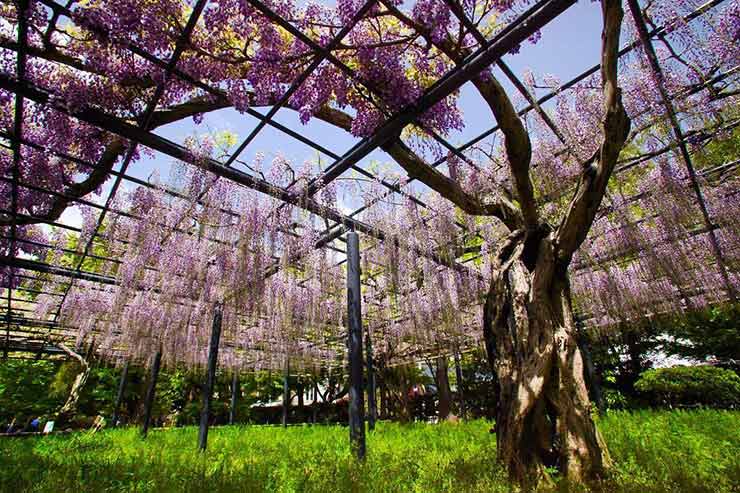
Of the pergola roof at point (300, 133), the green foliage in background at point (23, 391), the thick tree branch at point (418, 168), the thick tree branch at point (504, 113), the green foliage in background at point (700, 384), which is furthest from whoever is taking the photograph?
the green foliage in background at point (23, 391)

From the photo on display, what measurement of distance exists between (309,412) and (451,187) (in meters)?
20.9

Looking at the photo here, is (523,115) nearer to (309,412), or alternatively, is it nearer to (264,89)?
(264,89)

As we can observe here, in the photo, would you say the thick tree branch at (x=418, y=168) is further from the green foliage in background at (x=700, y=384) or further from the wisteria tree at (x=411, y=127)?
the green foliage in background at (x=700, y=384)

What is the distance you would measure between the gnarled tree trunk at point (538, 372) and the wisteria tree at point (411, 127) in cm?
2

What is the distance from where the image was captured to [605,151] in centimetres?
335

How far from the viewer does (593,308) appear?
9555mm

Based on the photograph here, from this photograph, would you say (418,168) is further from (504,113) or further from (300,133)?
(300,133)

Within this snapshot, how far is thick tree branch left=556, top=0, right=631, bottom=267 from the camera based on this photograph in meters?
2.95

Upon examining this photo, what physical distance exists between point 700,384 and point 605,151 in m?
10.6

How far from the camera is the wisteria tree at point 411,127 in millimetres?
3152

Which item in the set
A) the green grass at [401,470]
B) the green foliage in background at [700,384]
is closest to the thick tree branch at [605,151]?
the green grass at [401,470]

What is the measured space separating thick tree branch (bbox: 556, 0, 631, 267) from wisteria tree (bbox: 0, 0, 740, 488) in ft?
0.04

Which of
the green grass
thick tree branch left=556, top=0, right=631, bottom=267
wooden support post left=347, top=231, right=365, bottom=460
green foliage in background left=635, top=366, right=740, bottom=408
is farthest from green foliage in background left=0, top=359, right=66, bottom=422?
green foliage in background left=635, top=366, right=740, bottom=408

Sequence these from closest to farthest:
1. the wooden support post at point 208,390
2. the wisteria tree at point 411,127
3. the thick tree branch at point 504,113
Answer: the thick tree branch at point 504,113, the wisteria tree at point 411,127, the wooden support post at point 208,390
